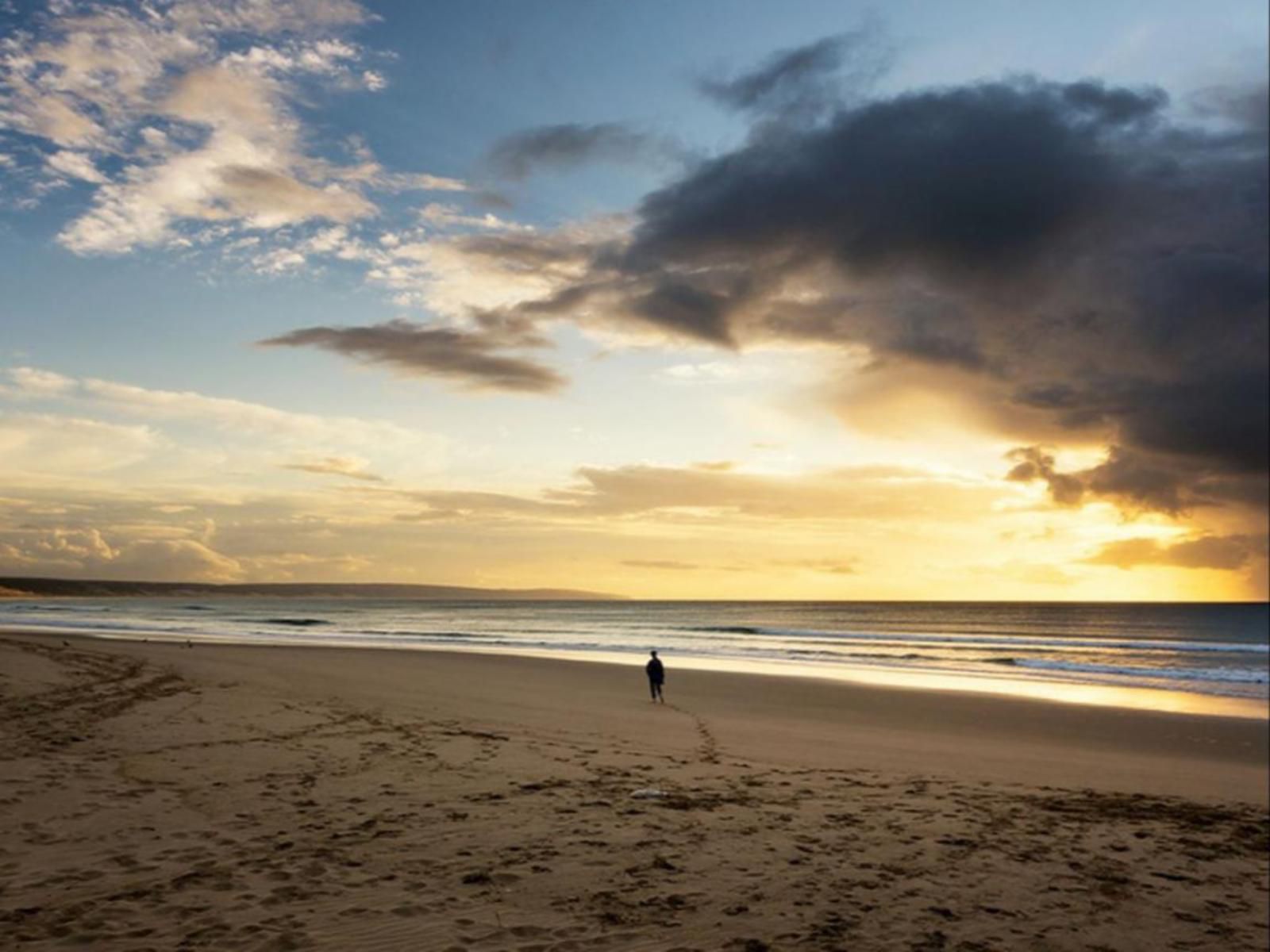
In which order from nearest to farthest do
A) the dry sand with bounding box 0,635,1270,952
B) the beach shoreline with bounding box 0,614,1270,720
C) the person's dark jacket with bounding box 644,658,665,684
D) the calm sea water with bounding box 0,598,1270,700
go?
1. the dry sand with bounding box 0,635,1270,952
2. the person's dark jacket with bounding box 644,658,665,684
3. the beach shoreline with bounding box 0,614,1270,720
4. the calm sea water with bounding box 0,598,1270,700

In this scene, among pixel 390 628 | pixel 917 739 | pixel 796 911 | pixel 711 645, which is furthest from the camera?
pixel 390 628

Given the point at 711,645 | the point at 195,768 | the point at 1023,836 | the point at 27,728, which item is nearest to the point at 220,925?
the point at 195,768

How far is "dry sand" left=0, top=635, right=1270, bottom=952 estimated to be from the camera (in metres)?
7.54

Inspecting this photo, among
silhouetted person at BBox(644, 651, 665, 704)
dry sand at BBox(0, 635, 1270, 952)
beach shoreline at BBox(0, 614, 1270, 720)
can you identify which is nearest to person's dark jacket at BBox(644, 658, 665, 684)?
silhouetted person at BBox(644, 651, 665, 704)

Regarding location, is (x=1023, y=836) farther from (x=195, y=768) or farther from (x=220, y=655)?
(x=220, y=655)

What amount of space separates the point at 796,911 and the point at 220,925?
515cm

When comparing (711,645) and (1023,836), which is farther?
(711,645)

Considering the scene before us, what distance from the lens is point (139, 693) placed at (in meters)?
21.9

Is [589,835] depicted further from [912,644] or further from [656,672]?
[912,644]

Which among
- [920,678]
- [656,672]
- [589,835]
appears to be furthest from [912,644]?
[589,835]

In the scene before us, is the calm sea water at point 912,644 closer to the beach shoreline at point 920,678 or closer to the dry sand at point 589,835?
the beach shoreline at point 920,678

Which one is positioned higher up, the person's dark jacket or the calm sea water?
the person's dark jacket

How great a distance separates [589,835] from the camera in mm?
10242

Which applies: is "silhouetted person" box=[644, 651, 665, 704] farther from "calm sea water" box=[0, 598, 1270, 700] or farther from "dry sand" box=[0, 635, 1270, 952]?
"calm sea water" box=[0, 598, 1270, 700]
